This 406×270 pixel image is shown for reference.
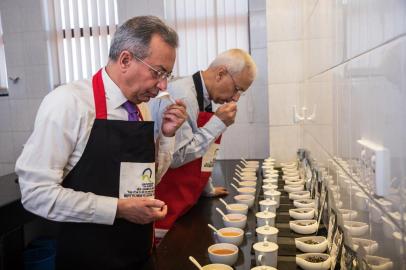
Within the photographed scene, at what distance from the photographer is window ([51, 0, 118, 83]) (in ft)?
12.5

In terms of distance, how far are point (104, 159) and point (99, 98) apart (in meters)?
0.21

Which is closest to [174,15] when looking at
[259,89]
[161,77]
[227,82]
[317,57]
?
[259,89]

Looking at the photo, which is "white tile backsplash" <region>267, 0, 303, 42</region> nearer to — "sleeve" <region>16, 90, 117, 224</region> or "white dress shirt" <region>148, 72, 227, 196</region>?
"white dress shirt" <region>148, 72, 227, 196</region>

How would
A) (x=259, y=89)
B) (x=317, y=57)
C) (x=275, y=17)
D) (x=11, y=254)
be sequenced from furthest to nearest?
(x=259, y=89)
(x=11, y=254)
(x=275, y=17)
(x=317, y=57)

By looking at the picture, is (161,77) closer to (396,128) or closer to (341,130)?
(341,130)

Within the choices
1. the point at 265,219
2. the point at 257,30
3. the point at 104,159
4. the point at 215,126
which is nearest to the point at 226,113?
the point at 215,126

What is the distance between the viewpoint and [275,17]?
8.35ft

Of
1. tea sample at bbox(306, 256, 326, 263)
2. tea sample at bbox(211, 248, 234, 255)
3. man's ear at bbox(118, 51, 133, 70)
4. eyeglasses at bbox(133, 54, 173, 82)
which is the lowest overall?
tea sample at bbox(211, 248, 234, 255)

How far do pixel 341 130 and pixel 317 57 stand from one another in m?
0.73

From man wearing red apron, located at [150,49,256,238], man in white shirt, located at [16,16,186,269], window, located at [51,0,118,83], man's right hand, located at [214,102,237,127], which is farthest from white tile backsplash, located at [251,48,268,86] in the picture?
man in white shirt, located at [16,16,186,269]

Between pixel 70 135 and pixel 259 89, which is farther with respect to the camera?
pixel 259 89

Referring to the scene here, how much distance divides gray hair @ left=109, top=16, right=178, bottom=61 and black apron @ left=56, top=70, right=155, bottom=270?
17 centimetres

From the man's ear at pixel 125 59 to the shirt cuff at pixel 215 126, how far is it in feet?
1.97

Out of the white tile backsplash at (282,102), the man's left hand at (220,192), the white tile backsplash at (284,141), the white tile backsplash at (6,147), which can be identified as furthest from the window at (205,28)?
the white tile backsplash at (6,147)
